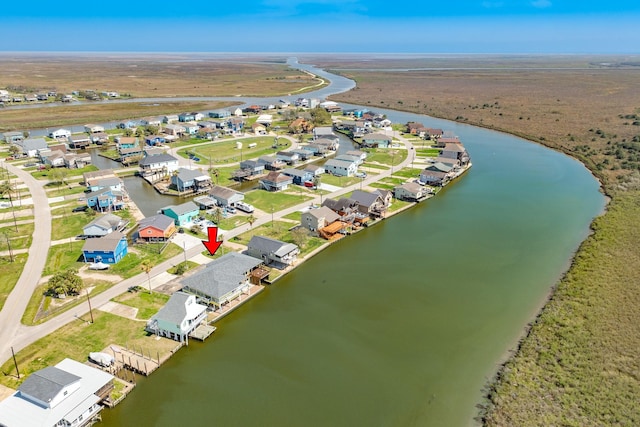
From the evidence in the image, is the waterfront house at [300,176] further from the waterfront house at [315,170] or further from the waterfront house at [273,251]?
the waterfront house at [273,251]

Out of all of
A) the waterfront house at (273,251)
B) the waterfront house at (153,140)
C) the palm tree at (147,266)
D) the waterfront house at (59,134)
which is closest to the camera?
the palm tree at (147,266)

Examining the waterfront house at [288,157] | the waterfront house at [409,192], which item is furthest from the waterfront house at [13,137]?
the waterfront house at [409,192]

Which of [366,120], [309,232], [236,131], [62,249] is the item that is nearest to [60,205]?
[62,249]

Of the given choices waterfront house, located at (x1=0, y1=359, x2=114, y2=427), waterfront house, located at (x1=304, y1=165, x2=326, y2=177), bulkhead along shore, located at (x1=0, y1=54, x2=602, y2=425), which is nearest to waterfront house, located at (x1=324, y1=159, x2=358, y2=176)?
bulkhead along shore, located at (x1=0, y1=54, x2=602, y2=425)

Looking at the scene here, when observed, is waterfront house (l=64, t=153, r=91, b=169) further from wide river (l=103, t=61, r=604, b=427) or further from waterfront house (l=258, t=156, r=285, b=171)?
wide river (l=103, t=61, r=604, b=427)

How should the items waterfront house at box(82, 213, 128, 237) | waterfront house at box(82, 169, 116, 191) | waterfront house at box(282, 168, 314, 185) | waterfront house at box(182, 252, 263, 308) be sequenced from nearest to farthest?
waterfront house at box(182, 252, 263, 308) < waterfront house at box(82, 213, 128, 237) < waterfront house at box(82, 169, 116, 191) < waterfront house at box(282, 168, 314, 185)

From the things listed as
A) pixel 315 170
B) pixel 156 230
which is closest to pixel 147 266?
pixel 156 230

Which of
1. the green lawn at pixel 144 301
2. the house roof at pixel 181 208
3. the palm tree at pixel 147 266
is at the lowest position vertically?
the green lawn at pixel 144 301

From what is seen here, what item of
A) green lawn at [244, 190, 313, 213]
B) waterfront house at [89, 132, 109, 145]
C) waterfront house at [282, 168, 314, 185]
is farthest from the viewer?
waterfront house at [89, 132, 109, 145]
